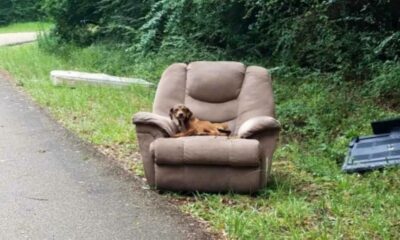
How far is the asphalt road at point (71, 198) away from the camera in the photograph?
482cm

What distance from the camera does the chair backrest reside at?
6375 millimetres

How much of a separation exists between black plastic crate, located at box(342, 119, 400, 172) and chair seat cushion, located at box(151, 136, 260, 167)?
3.79ft

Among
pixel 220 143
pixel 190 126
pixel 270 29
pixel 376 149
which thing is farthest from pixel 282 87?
pixel 220 143

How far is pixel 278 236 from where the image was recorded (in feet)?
15.0

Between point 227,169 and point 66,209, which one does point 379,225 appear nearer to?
point 227,169

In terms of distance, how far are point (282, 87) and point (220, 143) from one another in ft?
13.8

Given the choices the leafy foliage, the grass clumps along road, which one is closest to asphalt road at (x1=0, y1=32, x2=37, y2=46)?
the leafy foliage

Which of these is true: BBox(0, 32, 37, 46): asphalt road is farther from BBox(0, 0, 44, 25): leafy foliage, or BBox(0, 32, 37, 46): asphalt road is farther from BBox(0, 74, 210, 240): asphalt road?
BBox(0, 74, 210, 240): asphalt road

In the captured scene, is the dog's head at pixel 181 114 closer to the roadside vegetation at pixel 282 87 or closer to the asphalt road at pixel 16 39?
the roadside vegetation at pixel 282 87

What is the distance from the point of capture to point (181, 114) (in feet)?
19.9

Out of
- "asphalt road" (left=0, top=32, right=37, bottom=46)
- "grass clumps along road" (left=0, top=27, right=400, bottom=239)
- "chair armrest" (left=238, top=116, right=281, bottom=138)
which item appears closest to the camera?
"grass clumps along road" (left=0, top=27, right=400, bottom=239)

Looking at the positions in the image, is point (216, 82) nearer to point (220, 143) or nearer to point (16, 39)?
point (220, 143)

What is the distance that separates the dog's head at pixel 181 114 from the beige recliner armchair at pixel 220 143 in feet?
0.24

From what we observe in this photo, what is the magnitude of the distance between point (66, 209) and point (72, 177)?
3.12 feet
